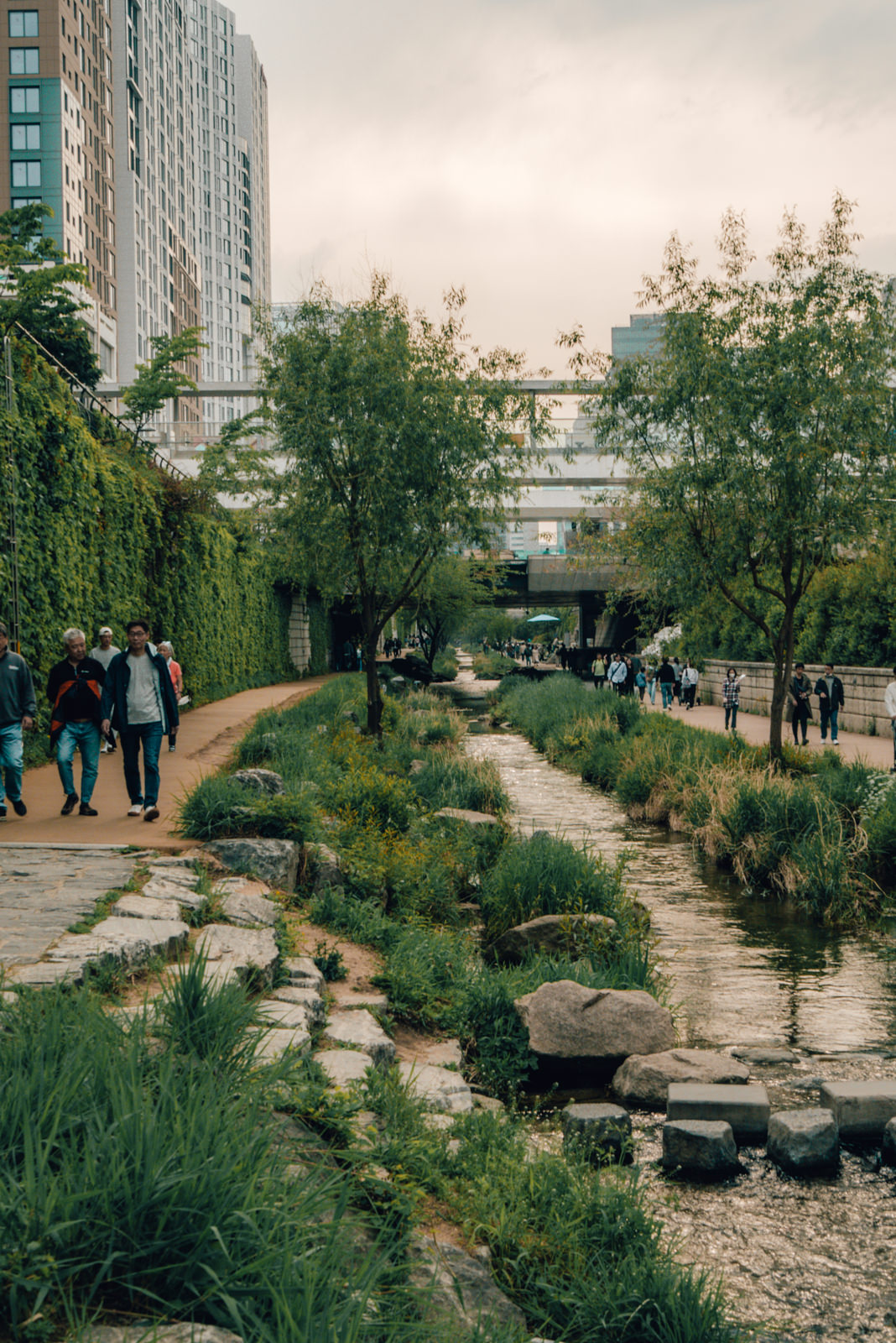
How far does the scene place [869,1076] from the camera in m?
6.25

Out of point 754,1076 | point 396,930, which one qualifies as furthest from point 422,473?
point 754,1076

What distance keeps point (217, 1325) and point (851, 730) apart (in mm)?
24270

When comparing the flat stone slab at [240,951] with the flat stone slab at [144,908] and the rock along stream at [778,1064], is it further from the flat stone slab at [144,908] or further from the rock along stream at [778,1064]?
the rock along stream at [778,1064]

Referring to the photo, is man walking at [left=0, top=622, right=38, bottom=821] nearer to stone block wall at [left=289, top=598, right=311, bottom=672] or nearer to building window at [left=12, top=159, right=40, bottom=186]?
stone block wall at [left=289, top=598, right=311, bottom=672]

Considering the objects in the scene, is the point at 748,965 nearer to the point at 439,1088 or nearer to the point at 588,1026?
the point at 588,1026

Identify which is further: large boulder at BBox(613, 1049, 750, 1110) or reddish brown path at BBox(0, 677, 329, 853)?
reddish brown path at BBox(0, 677, 329, 853)

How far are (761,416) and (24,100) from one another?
68.7 m

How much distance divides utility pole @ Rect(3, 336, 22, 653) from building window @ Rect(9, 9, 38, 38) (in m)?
69.1

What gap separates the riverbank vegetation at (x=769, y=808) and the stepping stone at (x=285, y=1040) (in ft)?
21.6

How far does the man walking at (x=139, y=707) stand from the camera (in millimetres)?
9094

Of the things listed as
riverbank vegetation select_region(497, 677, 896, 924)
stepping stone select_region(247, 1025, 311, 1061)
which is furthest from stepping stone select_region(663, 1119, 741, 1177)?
riverbank vegetation select_region(497, 677, 896, 924)

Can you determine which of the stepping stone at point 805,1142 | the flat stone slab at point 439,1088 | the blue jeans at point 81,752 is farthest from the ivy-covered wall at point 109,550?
the stepping stone at point 805,1142

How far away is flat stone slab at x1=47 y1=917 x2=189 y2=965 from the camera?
5.00 meters

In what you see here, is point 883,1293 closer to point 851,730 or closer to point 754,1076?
point 754,1076
